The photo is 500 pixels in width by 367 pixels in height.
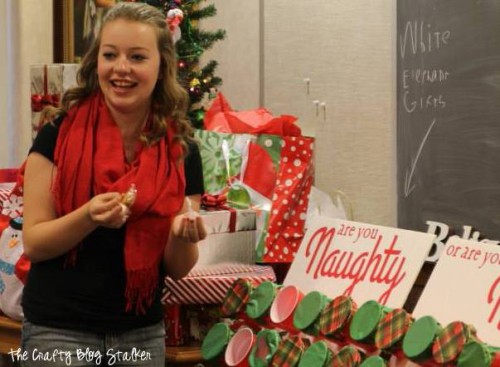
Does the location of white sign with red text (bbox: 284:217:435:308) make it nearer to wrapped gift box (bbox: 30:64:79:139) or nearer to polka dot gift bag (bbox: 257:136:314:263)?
polka dot gift bag (bbox: 257:136:314:263)

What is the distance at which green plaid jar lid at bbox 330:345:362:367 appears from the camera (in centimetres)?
189

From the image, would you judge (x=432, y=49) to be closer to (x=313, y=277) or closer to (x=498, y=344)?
(x=313, y=277)

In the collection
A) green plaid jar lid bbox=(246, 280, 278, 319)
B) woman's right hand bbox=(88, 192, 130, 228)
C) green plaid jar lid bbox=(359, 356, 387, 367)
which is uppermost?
woman's right hand bbox=(88, 192, 130, 228)

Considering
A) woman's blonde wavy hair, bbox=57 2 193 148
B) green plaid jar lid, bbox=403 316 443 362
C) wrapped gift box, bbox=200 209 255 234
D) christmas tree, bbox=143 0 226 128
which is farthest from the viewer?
christmas tree, bbox=143 0 226 128

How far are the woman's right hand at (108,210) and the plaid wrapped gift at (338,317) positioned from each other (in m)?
0.51

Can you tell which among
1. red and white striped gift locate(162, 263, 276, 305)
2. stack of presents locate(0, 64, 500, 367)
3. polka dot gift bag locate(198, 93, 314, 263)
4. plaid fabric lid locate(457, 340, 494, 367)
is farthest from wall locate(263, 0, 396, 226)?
plaid fabric lid locate(457, 340, 494, 367)

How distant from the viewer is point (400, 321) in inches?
72.8

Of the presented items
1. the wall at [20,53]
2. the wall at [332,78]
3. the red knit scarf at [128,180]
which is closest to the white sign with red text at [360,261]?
the red knit scarf at [128,180]

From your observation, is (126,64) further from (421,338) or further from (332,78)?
(332,78)

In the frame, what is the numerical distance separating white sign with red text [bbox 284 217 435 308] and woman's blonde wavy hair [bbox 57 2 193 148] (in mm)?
449

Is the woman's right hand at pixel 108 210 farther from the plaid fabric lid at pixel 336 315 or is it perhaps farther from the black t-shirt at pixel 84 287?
the plaid fabric lid at pixel 336 315

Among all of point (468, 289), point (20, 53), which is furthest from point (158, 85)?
point (20, 53)

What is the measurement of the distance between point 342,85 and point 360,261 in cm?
194

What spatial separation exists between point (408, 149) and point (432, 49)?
0.37 m
